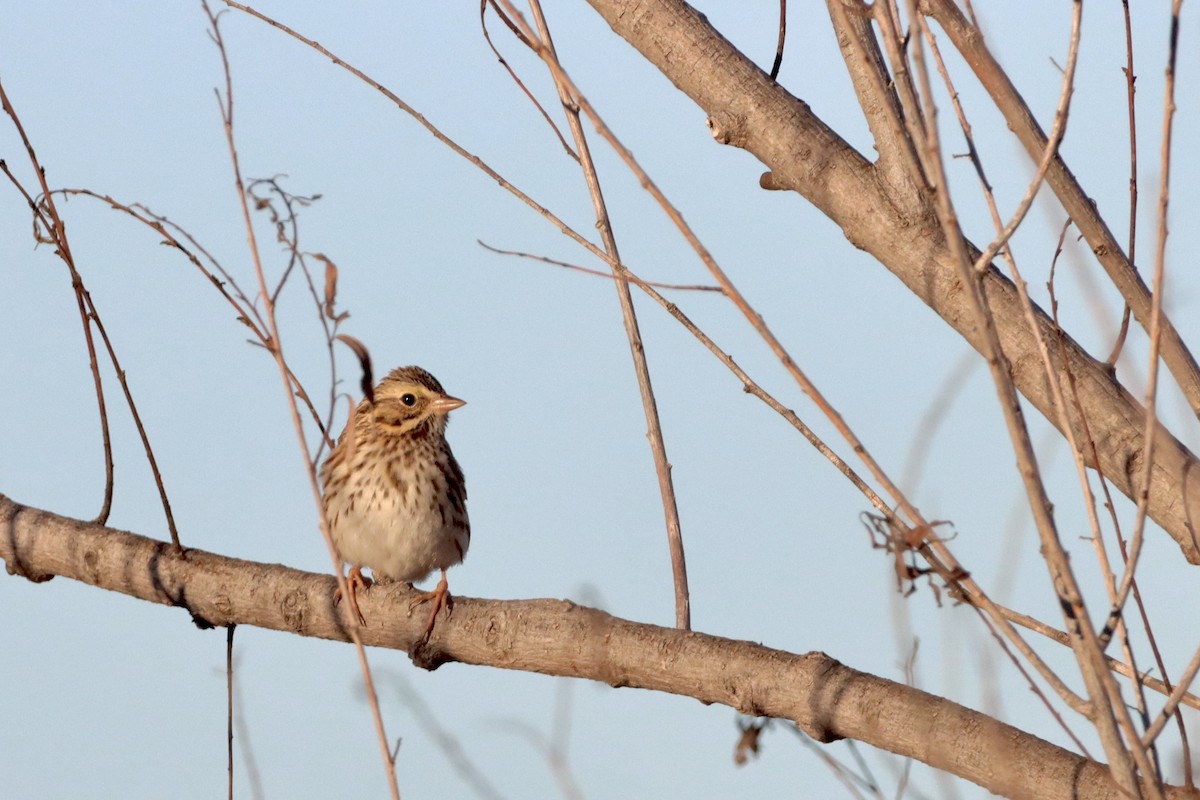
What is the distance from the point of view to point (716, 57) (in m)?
4.12

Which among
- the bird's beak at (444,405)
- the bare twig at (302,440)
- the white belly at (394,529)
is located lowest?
the bare twig at (302,440)

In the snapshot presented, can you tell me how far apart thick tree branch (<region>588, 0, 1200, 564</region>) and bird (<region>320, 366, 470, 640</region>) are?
2.85 meters

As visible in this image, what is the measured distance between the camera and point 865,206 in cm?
402

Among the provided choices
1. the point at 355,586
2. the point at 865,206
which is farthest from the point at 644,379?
the point at 355,586

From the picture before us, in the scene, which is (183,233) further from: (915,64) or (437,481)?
(437,481)

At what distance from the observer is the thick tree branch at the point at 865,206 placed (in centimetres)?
384

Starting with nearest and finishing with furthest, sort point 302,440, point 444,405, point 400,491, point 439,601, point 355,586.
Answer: point 302,440 → point 439,601 → point 355,586 → point 400,491 → point 444,405

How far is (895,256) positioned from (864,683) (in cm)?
121

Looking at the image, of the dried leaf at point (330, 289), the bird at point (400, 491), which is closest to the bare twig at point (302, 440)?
the dried leaf at point (330, 289)

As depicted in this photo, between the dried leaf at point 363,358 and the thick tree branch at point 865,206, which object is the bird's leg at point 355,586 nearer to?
the dried leaf at point 363,358

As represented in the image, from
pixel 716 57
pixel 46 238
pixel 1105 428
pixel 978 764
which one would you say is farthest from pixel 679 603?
pixel 46 238

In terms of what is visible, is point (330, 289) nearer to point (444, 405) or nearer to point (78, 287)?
point (78, 287)

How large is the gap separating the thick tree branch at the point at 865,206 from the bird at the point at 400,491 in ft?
9.35

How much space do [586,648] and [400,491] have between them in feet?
7.91
